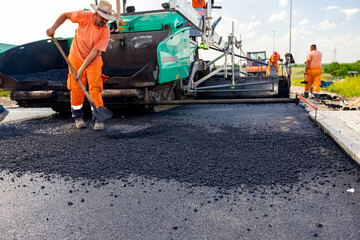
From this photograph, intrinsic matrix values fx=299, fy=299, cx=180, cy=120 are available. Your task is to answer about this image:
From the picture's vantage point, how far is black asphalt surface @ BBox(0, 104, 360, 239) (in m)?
1.65

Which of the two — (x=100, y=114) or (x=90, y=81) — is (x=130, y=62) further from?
(x=100, y=114)

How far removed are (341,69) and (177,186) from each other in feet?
82.5

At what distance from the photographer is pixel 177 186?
7.37ft

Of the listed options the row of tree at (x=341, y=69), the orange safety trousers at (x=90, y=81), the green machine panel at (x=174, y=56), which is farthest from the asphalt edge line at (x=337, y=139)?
the row of tree at (x=341, y=69)

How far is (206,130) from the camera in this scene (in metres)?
4.18

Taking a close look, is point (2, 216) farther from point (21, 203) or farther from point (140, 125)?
point (140, 125)

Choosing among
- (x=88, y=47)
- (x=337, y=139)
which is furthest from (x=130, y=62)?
(x=337, y=139)

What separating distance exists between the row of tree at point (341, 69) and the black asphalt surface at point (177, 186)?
860 inches

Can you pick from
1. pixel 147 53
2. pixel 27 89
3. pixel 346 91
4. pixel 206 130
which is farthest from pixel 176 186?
pixel 346 91

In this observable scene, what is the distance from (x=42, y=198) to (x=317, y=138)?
9.84 feet

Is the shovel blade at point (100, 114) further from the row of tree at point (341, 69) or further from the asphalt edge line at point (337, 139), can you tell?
the row of tree at point (341, 69)

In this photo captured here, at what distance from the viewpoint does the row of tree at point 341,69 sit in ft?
74.3

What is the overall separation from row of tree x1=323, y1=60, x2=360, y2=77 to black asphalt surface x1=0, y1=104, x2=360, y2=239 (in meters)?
21.8

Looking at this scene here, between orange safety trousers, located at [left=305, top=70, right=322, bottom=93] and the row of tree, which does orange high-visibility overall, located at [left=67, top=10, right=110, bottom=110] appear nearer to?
orange safety trousers, located at [left=305, top=70, right=322, bottom=93]
